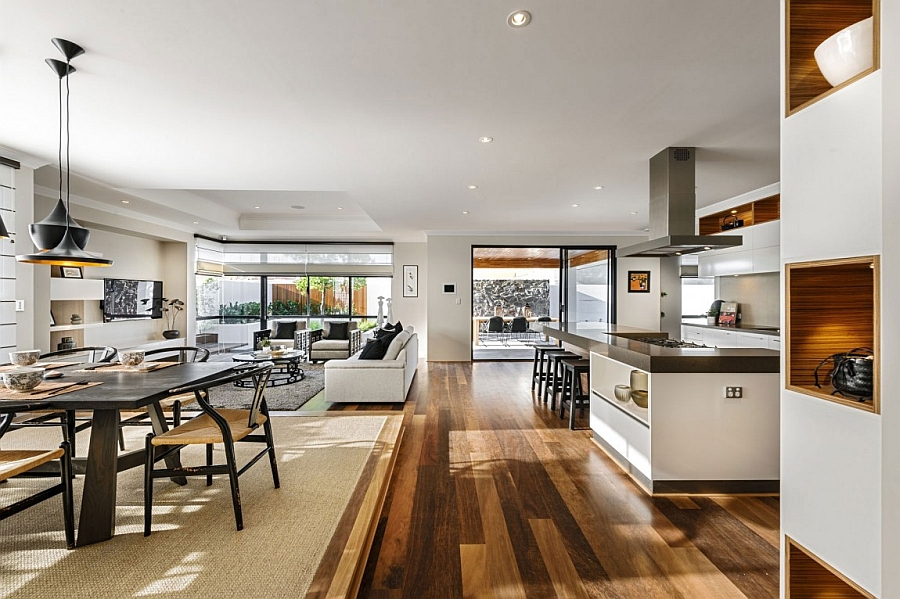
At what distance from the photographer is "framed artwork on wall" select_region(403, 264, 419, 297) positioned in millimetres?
10109

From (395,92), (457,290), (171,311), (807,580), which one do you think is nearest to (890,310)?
(807,580)

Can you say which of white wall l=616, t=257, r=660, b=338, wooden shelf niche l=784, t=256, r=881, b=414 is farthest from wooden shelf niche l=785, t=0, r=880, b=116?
white wall l=616, t=257, r=660, b=338

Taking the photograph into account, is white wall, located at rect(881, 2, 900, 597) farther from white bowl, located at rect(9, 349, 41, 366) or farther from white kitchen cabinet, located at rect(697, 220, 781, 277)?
white kitchen cabinet, located at rect(697, 220, 781, 277)

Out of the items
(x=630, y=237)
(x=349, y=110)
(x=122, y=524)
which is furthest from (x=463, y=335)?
(x=122, y=524)

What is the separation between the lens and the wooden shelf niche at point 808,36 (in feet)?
4.70

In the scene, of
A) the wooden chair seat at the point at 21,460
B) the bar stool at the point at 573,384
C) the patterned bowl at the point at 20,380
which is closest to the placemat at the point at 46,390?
the patterned bowl at the point at 20,380

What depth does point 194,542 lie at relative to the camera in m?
2.21

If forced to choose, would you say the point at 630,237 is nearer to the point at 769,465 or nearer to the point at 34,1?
the point at 769,465

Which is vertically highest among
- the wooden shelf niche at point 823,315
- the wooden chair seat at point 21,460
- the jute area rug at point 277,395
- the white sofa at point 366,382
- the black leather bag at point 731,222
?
the black leather bag at point 731,222

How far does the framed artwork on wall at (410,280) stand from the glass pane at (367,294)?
38 centimetres

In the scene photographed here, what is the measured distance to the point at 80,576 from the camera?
193 cm

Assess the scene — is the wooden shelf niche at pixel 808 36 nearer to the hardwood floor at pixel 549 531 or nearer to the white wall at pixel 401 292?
the hardwood floor at pixel 549 531

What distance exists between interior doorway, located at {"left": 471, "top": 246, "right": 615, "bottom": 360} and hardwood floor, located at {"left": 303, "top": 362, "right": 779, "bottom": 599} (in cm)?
529

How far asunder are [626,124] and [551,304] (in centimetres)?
632
